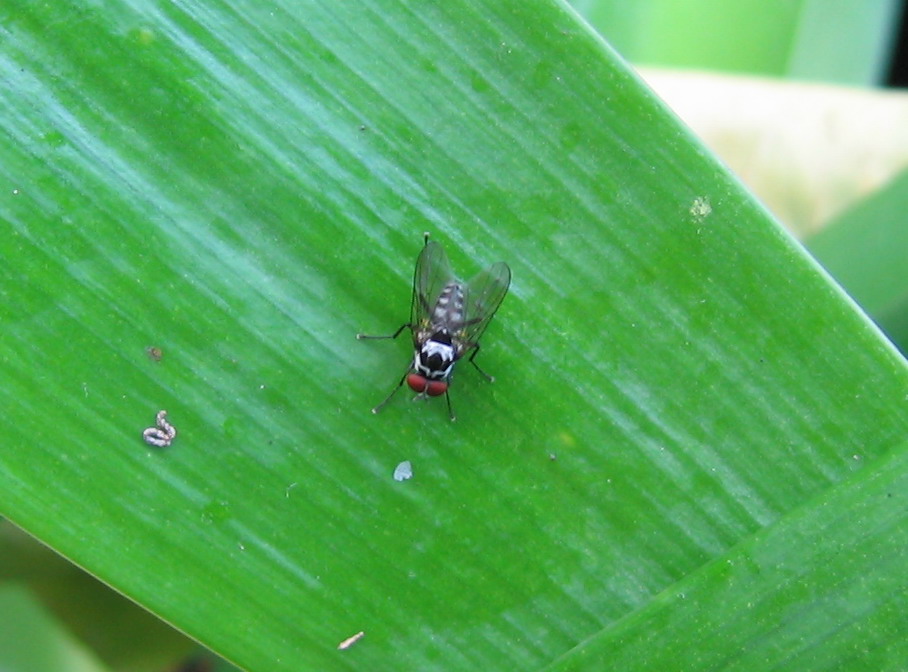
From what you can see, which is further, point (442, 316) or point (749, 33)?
point (749, 33)

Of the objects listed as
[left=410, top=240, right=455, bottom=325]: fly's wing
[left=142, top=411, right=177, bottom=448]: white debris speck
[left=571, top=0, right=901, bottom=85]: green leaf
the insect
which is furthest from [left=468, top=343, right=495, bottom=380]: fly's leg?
[left=571, top=0, right=901, bottom=85]: green leaf

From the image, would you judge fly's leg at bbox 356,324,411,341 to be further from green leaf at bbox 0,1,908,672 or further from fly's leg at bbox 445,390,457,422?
fly's leg at bbox 445,390,457,422

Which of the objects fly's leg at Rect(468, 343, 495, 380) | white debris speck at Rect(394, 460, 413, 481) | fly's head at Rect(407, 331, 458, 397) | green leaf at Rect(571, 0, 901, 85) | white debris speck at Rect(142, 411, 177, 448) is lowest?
white debris speck at Rect(142, 411, 177, 448)

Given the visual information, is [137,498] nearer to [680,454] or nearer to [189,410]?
[189,410]

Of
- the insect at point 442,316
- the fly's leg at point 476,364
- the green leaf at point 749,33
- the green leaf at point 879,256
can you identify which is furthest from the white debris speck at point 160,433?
the green leaf at point 879,256

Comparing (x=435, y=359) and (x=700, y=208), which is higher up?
(x=700, y=208)

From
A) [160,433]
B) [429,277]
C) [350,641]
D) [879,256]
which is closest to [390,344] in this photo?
[429,277]

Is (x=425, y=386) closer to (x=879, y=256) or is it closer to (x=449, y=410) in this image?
(x=449, y=410)

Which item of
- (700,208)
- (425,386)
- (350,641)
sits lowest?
(350,641)
